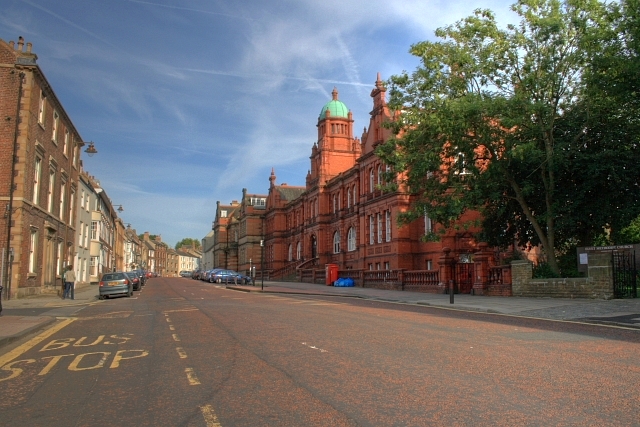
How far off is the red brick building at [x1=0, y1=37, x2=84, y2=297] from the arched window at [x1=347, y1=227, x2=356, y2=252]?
2892 centimetres

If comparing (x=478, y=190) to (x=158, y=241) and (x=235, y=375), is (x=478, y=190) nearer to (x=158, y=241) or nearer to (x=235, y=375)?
(x=235, y=375)

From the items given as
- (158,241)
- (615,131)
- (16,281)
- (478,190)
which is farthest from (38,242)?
(158,241)

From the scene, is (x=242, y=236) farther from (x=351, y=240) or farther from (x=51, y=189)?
(x=51, y=189)

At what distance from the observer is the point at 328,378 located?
6.93m

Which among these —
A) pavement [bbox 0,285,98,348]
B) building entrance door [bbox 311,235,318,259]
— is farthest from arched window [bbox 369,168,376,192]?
pavement [bbox 0,285,98,348]

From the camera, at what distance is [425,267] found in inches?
1635

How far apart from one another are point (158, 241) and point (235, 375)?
168741 mm

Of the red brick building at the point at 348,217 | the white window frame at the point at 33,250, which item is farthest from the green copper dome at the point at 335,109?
the white window frame at the point at 33,250

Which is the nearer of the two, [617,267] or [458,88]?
[617,267]

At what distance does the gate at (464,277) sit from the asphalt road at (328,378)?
16.9 metres

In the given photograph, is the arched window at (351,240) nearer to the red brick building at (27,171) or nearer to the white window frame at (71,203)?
the white window frame at (71,203)

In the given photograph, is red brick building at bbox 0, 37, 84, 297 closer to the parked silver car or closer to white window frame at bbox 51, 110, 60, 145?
white window frame at bbox 51, 110, 60, 145

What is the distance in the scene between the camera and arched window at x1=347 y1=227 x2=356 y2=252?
53.1 meters

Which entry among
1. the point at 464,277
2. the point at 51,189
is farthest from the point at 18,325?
the point at 464,277
